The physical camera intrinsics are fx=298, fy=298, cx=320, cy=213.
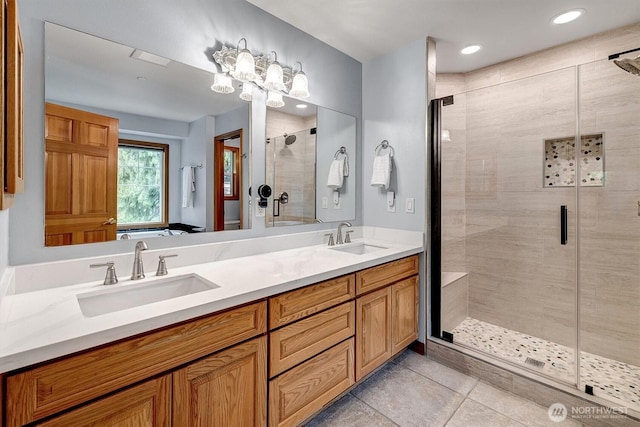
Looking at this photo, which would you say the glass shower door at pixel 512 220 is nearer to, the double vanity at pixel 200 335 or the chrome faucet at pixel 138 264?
the double vanity at pixel 200 335

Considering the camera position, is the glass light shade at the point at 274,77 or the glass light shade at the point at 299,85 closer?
the glass light shade at the point at 274,77

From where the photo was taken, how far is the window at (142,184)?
148cm

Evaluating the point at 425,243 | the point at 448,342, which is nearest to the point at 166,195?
the point at 425,243

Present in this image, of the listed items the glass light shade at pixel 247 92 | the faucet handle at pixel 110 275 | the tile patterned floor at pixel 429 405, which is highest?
the glass light shade at pixel 247 92

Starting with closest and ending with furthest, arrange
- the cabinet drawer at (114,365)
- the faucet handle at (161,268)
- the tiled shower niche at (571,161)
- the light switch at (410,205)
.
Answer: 1. the cabinet drawer at (114,365)
2. the faucet handle at (161,268)
3. the tiled shower niche at (571,161)
4. the light switch at (410,205)

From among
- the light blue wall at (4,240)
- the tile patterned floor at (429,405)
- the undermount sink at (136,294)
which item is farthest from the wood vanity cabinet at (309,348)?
the light blue wall at (4,240)

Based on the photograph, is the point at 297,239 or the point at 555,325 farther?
the point at 555,325

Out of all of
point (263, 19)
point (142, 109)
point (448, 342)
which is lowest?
point (448, 342)

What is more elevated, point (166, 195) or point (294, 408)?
point (166, 195)

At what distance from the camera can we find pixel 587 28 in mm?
2119

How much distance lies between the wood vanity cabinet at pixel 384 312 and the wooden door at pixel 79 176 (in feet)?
4.43

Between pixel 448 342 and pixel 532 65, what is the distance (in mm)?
2424

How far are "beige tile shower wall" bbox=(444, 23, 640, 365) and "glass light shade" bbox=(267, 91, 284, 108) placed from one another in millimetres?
1475

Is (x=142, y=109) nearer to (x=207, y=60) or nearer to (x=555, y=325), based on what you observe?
(x=207, y=60)
